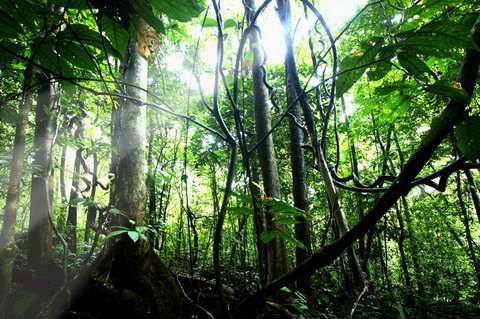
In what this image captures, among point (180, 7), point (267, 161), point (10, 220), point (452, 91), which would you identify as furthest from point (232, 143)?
point (10, 220)

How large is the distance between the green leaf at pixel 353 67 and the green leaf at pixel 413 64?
52 mm

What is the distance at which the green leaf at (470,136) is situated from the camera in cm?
59

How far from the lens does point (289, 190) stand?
6.50 meters

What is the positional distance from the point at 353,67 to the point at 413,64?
0.40ft

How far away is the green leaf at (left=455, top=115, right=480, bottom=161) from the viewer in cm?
59

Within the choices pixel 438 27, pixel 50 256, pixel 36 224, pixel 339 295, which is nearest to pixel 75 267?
pixel 50 256

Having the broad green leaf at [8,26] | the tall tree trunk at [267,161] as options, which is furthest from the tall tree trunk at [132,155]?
the broad green leaf at [8,26]

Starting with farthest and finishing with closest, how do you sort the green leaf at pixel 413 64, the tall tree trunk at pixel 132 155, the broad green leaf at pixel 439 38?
the tall tree trunk at pixel 132 155, the green leaf at pixel 413 64, the broad green leaf at pixel 439 38

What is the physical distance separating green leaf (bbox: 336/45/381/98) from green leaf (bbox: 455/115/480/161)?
235mm

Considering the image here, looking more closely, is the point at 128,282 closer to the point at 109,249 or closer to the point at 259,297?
the point at 109,249

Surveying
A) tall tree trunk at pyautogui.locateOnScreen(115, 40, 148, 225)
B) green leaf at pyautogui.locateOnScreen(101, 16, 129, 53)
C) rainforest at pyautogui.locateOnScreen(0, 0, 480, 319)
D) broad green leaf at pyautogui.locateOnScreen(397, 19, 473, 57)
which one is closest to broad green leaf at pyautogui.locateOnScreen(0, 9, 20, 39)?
rainforest at pyautogui.locateOnScreen(0, 0, 480, 319)

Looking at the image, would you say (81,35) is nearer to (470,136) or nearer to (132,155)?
(470,136)

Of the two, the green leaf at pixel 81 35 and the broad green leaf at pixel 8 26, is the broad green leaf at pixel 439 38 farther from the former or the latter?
the broad green leaf at pixel 8 26

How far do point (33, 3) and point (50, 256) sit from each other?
4.93 metres
